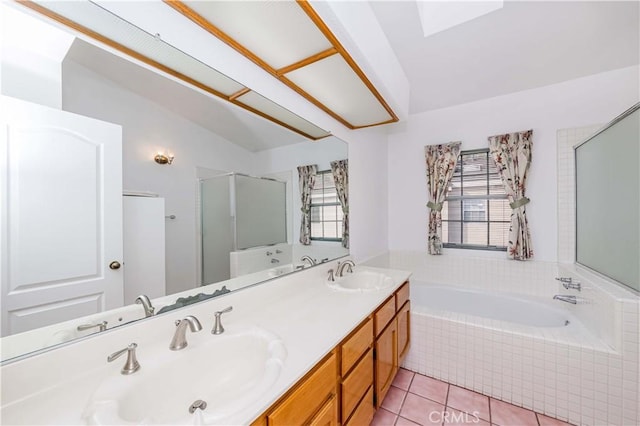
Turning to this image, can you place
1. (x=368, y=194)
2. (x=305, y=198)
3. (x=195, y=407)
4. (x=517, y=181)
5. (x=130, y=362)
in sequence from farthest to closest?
(x=368, y=194), (x=517, y=181), (x=305, y=198), (x=130, y=362), (x=195, y=407)

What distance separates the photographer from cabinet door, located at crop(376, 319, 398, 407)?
147 centimetres

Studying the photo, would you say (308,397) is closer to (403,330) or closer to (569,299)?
(403,330)

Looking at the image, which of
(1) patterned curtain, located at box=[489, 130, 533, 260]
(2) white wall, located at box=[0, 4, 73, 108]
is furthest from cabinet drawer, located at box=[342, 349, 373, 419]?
(1) patterned curtain, located at box=[489, 130, 533, 260]

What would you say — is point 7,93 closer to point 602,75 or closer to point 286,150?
point 286,150

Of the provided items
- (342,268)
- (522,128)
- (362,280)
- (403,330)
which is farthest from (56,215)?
(522,128)

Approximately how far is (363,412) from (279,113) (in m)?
1.82

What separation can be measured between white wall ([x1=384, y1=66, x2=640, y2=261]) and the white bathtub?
502 millimetres

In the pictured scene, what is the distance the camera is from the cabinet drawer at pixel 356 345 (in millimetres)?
1088

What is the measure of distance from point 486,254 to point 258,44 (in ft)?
9.98

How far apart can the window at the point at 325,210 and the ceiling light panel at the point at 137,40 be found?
3.12 feet

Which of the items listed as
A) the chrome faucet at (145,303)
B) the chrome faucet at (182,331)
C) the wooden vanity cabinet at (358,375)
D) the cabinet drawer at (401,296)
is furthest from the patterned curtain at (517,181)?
the chrome faucet at (145,303)

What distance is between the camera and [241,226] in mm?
1316

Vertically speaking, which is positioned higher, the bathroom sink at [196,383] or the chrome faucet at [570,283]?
the bathroom sink at [196,383]

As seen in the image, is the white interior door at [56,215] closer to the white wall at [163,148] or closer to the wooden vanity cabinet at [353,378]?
the white wall at [163,148]
